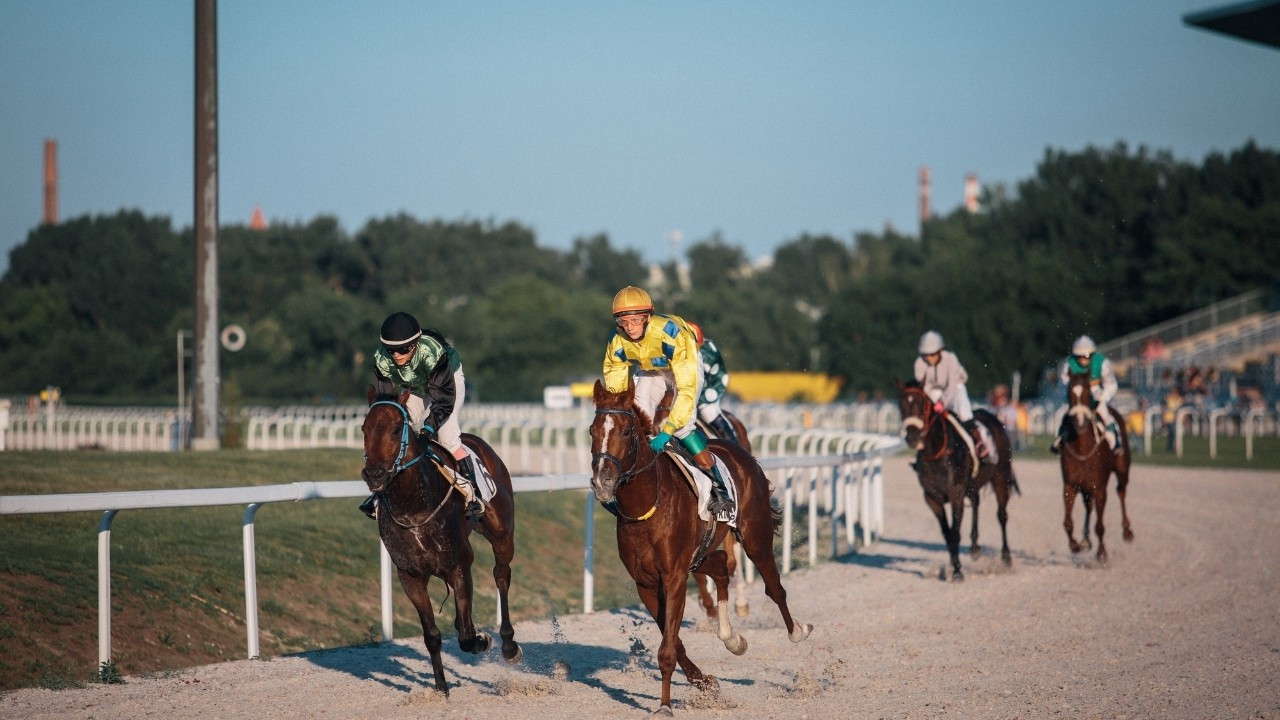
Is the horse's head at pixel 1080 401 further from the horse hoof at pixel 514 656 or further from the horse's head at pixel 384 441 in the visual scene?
the horse's head at pixel 384 441

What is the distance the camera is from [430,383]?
25.0ft

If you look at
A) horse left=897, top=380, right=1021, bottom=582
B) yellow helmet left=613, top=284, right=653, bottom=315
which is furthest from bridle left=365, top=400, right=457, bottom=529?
horse left=897, top=380, right=1021, bottom=582

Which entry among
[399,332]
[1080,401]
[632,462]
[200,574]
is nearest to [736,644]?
[632,462]

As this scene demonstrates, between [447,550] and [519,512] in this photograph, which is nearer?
[447,550]

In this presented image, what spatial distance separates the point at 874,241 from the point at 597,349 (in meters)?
38.1

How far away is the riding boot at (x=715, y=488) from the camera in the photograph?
23.8ft

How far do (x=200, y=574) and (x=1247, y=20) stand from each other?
331 inches

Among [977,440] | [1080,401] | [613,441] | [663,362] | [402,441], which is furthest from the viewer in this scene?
[1080,401]

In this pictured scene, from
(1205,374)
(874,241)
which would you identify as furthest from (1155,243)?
(874,241)

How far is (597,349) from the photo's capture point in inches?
2452

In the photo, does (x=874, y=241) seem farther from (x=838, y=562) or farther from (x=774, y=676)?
(x=774, y=676)

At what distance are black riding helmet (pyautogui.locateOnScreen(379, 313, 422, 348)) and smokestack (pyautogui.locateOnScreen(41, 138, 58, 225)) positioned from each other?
70.2 meters

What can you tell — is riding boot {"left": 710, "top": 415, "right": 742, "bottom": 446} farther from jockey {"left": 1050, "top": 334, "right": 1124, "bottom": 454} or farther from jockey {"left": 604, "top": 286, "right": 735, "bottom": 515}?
jockey {"left": 1050, "top": 334, "right": 1124, "bottom": 454}

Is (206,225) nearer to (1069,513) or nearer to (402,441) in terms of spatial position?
(1069,513)
